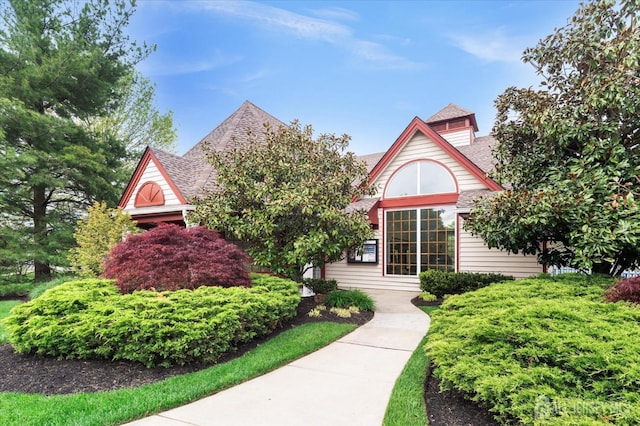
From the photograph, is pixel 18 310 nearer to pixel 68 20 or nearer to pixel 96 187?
pixel 96 187

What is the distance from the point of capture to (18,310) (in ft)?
16.7

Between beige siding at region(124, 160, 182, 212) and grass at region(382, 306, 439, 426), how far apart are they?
30.2 feet

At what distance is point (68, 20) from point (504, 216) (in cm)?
1798

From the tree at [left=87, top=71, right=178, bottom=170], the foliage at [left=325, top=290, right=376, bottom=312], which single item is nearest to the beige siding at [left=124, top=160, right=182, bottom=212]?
the foliage at [left=325, top=290, right=376, bottom=312]

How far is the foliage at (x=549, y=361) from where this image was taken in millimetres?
2561

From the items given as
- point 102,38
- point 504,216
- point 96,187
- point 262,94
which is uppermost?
point 102,38

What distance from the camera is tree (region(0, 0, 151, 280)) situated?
41.6ft

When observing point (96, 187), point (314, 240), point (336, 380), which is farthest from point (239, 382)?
point (96, 187)

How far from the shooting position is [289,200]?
702 centimetres

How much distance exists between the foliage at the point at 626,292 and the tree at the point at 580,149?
3.82ft

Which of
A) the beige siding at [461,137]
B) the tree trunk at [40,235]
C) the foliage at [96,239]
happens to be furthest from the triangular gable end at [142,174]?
the beige siding at [461,137]

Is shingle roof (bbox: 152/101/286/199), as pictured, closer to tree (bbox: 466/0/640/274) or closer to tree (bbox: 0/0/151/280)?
tree (bbox: 0/0/151/280)

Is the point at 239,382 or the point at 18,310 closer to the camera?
the point at 239,382

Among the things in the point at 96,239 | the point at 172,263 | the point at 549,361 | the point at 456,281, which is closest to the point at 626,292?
the point at 549,361
